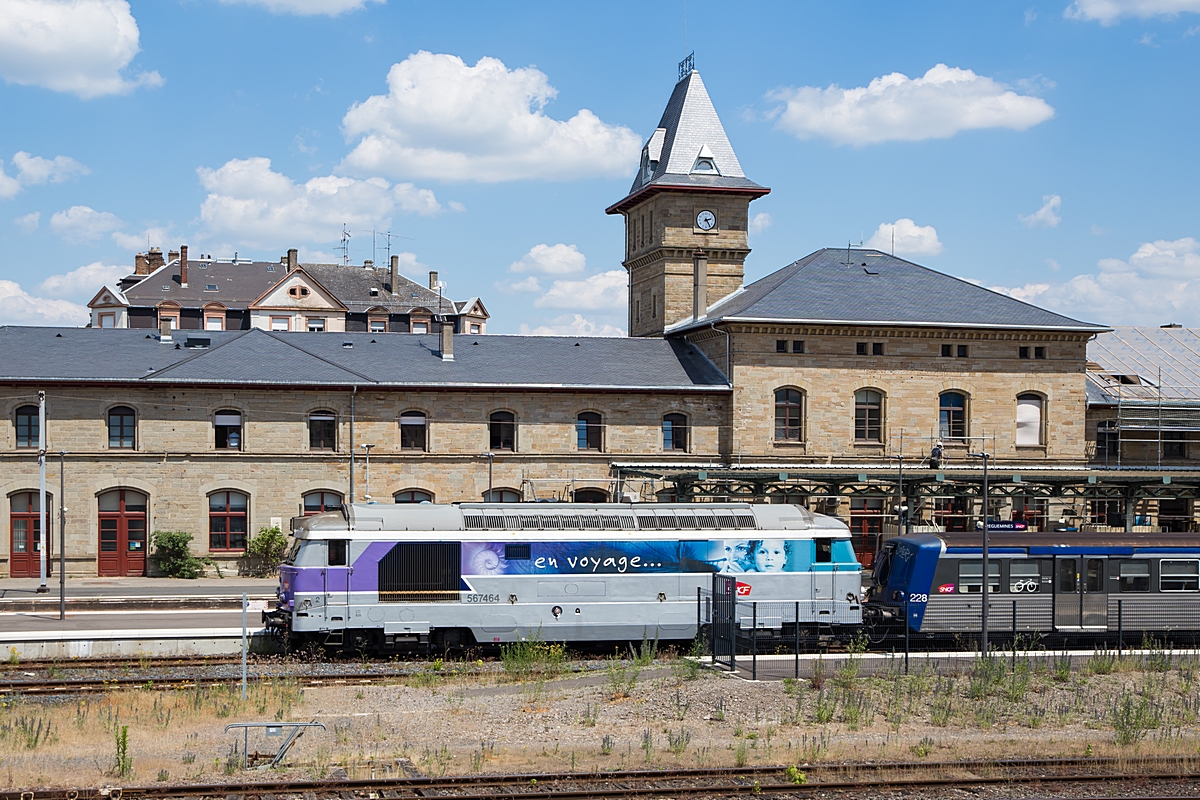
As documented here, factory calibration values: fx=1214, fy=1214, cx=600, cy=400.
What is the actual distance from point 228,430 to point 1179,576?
31.7 metres

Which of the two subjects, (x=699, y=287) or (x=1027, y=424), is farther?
(x=699, y=287)

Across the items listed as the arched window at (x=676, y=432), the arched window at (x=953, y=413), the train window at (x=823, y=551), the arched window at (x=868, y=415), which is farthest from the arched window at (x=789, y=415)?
the train window at (x=823, y=551)

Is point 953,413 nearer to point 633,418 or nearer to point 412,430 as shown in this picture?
point 633,418

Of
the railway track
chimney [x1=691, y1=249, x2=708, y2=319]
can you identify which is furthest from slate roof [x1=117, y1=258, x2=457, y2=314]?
the railway track

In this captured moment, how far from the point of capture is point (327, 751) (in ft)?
59.6

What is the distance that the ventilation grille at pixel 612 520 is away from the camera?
2802 cm

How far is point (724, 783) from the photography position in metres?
16.9

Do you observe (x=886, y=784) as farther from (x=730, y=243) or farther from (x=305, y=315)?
(x=305, y=315)

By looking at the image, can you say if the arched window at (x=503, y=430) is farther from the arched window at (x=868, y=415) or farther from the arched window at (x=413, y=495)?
the arched window at (x=868, y=415)

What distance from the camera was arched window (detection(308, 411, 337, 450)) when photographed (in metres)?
45.0

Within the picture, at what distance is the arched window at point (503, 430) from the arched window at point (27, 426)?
1620cm

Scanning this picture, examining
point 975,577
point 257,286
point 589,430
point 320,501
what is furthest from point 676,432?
point 257,286

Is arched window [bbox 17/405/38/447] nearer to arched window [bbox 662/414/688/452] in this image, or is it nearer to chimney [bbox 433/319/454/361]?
chimney [bbox 433/319/454/361]

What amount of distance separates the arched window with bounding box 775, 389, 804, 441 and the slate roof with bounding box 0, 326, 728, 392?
96.7 inches
